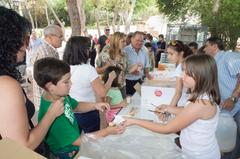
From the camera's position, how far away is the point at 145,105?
2.58 m

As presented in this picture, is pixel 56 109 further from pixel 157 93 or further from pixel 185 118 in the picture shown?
pixel 157 93

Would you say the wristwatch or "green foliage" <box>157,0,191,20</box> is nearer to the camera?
the wristwatch

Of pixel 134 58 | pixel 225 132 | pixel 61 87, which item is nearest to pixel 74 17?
pixel 134 58

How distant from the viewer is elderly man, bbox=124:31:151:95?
3963 millimetres

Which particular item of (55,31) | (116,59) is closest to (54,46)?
(55,31)

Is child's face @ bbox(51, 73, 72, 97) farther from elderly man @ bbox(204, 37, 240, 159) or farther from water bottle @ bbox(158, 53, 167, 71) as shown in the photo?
water bottle @ bbox(158, 53, 167, 71)

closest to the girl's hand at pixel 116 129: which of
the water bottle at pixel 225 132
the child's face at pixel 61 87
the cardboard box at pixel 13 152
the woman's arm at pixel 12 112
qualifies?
the child's face at pixel 61 87

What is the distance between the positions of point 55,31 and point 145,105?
1543 mm

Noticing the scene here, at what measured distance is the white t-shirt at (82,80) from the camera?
94.7 inches

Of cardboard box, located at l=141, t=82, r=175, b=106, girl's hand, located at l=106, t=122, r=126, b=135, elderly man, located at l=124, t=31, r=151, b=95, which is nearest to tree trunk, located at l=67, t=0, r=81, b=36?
elderly man, located at l=124, t=31, r=151, b=95

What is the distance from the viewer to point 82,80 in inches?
95.5

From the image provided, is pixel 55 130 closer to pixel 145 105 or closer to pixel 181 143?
pixel 181 143

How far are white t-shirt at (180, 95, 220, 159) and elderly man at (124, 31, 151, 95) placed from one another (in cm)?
224

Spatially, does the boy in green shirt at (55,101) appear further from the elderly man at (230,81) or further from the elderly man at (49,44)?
the elderly man at (230,81)
